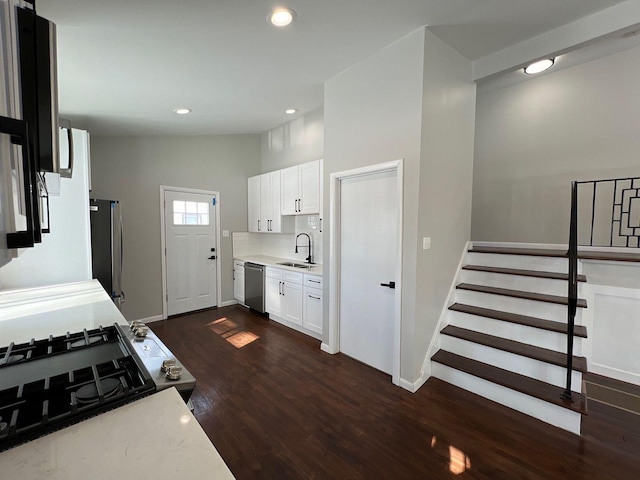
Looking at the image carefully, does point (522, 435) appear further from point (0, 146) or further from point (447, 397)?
point (0, 146)

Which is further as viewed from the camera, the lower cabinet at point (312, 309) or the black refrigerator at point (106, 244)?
the lower cabinet at point (312, 309)

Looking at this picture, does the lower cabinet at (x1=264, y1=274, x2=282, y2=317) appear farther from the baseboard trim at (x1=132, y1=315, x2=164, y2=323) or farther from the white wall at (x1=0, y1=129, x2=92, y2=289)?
the white wall at (x1=0, y1=129, x2=92, y2=289)

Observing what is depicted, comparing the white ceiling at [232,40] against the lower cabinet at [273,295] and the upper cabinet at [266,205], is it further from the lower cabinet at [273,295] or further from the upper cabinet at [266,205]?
the lower cabinet at [273,295]

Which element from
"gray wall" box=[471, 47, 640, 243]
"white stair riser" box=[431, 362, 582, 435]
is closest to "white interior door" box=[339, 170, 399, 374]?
"white stair riser" box=[431, 362, 582, 435]

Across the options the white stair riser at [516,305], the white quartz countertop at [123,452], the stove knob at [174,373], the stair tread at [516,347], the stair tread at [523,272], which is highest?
the stair tread at [523,272]

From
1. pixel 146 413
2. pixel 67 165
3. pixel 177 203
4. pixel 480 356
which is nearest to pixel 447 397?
pixel 480 356

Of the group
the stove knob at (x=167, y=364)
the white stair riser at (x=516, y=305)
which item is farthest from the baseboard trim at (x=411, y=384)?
the stove knob at (x=167, y=364)

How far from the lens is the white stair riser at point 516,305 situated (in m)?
2.62

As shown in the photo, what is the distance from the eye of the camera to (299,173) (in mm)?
4305

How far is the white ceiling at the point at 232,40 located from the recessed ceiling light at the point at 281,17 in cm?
4

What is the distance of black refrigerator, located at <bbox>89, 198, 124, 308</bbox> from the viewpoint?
2.99 metres

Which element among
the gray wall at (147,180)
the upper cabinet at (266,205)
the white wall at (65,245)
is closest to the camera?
the white wall at (65,245)

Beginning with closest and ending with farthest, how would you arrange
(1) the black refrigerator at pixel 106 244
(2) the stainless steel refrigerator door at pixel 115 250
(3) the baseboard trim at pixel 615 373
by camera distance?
(3) the baseboard trim at pixel 615 373 → (1) the black refrigerator at pixel 106 244 → (2) the stainless steel refrigerator door at pixel 115 250

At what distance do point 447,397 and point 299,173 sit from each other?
327 cm
